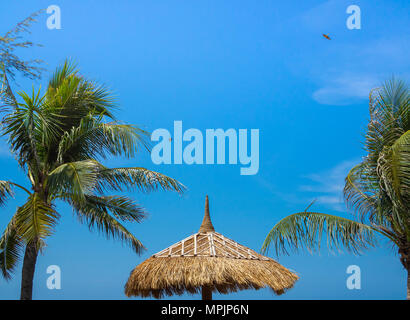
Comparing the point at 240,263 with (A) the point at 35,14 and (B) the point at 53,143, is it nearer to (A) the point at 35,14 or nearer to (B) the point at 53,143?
(B) the point at 53,143

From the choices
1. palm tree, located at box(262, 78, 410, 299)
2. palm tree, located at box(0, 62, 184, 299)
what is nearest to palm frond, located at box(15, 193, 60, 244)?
palm tree, located at box(0, 62, 184, 299)

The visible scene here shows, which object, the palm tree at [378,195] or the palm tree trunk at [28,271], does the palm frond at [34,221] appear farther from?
the palm tree at [378,195]

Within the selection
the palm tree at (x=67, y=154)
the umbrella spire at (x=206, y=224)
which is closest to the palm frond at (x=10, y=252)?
the palm tree at (x=67, y=154)

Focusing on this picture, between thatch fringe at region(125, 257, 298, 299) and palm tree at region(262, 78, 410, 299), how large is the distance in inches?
27.2

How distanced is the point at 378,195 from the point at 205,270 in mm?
3463

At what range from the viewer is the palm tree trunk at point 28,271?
10.5m

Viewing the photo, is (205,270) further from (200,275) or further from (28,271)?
(28,271)

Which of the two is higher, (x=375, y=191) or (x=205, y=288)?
(x=375, y=191)

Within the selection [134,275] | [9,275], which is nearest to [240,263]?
[134,275]

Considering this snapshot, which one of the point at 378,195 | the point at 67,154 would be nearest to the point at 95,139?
the point at 67,154

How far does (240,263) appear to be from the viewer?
9.52 m

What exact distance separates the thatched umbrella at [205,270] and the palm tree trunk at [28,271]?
6.54 ft

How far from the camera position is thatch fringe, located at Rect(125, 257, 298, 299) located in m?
9.22

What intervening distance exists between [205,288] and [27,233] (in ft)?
10.6
